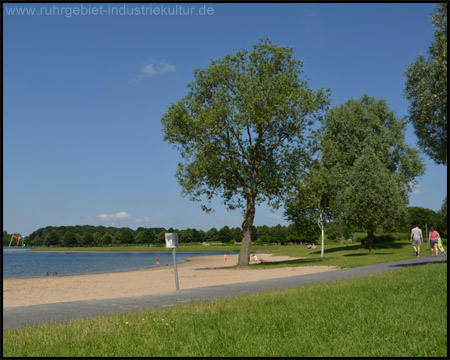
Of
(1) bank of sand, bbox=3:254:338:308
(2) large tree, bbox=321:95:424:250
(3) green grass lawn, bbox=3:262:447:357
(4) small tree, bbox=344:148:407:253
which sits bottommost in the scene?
(1) bank of sand, bbox=3:254:338:308

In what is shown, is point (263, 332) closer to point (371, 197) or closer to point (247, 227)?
point (247, 227)

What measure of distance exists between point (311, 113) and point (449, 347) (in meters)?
27.9

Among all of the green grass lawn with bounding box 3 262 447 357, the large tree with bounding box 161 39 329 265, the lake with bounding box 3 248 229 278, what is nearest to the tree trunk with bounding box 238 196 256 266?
the large tree with bounding box 161 39 329 265

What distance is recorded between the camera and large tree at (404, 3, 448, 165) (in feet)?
67.2

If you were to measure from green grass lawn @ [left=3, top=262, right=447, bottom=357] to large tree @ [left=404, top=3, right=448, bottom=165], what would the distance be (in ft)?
47.9

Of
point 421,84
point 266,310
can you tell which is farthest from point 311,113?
point 266,310

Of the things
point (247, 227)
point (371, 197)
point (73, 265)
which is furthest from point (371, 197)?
point (73, 265)

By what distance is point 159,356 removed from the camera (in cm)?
513

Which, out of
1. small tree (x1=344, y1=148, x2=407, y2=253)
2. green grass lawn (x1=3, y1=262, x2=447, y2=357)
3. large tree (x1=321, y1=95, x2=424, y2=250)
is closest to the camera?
green grass lawn (x1=3, y1=262, x2=447, y2=357)

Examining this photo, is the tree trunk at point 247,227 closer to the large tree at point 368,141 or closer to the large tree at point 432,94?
the large tree at point 432,94

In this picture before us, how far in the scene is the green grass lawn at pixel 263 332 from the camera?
5205 mm

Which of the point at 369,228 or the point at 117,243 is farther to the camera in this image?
the point at 117,243

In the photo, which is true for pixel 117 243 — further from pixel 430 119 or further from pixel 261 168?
pixel 430 119

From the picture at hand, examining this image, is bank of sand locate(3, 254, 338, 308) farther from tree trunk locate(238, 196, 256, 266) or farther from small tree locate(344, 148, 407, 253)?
small tree locate(344, 148, 407, 253)
